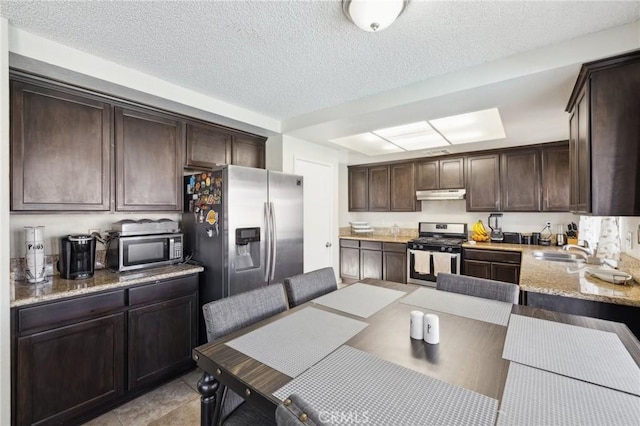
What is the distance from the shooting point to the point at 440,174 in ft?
14.8

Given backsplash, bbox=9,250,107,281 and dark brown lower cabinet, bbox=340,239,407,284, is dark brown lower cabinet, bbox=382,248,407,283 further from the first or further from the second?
Result: backsplash, bbox=9,250,107,281

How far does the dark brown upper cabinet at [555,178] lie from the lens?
11.8 ft

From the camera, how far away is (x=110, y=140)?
220cm

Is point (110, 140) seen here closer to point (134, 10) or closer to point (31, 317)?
point (134, 10)

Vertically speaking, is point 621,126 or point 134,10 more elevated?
point 134,10

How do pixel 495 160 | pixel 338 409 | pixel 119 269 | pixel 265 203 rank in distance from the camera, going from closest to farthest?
pixel 338 409 → pixel 119 269 → pixel 265 203 → pixel 495 160

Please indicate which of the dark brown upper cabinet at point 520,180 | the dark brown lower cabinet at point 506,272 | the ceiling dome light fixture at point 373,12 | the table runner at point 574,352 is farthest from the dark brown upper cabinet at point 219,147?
the dark brown upper cabinet at point 520,180

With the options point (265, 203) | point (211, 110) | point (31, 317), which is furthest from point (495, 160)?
point (31, 317)

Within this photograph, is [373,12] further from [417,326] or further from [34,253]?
[34,253]

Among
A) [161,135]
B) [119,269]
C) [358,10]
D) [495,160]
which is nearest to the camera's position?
[358,10]

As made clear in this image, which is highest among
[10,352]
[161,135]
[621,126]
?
[161,135]

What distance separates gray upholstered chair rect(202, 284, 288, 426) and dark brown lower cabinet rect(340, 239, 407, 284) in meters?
3.21

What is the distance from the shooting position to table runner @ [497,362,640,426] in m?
0.74

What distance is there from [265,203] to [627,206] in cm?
254
